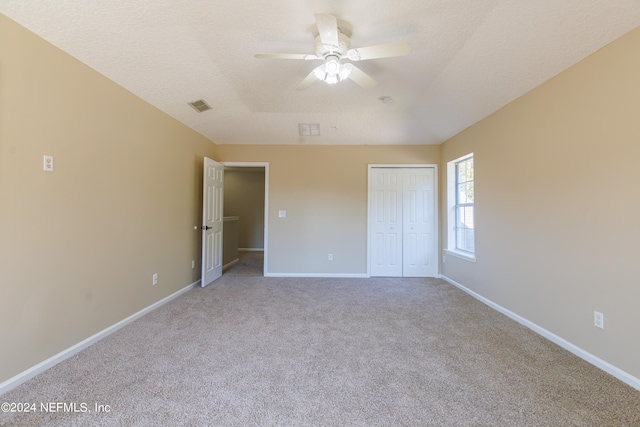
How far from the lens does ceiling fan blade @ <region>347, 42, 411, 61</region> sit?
1.82m

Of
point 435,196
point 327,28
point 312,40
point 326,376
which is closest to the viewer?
point 327,28

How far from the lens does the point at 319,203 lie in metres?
4.67

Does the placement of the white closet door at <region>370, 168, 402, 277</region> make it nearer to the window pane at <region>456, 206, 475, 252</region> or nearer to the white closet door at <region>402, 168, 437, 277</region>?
the white closet door at <region>402, 168, 437, 277</region>

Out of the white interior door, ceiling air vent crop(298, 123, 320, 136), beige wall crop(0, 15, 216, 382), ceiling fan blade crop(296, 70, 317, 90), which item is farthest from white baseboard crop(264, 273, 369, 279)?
ceiling fan blade crop(296, 70, 317, 90)

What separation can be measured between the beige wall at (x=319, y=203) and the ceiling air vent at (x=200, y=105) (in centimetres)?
129

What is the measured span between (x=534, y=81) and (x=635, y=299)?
1.97 m

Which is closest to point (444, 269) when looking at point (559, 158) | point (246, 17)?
point (559, 158)

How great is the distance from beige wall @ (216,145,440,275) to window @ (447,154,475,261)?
2.22 feet

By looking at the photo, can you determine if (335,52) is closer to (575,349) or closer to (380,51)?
(380,51)

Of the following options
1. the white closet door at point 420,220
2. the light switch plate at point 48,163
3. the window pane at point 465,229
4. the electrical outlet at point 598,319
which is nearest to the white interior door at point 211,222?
the light switch plate at point 48,163

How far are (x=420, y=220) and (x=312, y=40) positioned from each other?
11.3 feet

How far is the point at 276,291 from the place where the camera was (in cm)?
386

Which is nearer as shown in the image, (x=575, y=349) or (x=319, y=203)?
(x=575, y=349)

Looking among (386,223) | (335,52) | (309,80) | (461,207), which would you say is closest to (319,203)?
(386,223)
